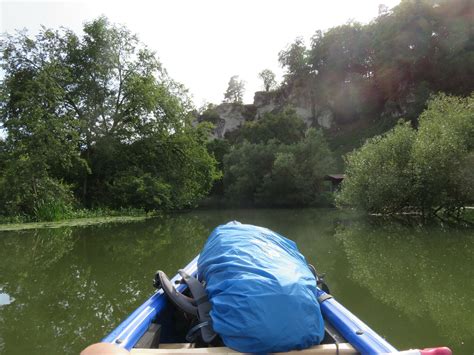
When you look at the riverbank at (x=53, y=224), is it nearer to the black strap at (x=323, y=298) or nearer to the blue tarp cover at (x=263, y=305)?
the black strap at (x=323, y=298)

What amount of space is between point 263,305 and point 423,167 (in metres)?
16.3

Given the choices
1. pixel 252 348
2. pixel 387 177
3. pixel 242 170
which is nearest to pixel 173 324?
pixel 252 348

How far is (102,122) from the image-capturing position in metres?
22.9

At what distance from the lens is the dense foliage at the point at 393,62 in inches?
1606

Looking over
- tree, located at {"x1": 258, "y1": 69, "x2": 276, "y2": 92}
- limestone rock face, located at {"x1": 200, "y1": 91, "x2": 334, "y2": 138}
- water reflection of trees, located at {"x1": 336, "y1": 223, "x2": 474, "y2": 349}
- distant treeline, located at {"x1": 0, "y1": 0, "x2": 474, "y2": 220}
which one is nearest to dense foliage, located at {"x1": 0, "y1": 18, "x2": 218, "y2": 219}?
distant treeline, located at {"x1": 0, "y1": 0, "x2": 474, "y2": 220}

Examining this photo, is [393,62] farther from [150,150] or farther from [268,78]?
[150,150]

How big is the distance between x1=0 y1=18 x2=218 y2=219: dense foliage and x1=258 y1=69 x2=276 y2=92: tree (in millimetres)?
42616

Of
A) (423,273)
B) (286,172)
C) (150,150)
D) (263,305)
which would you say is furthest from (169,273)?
(286,172)

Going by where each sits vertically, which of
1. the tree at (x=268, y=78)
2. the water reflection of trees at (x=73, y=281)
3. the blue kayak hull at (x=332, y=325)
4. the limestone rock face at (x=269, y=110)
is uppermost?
the tree at (x=268, y=78)

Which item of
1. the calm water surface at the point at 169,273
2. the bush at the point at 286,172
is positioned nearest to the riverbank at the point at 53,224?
the calm water surface at the point at 169,273

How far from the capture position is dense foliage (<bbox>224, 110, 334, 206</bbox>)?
32.7 metres

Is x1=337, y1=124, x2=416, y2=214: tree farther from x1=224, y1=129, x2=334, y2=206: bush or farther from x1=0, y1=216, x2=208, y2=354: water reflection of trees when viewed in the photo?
x1=224, y1=129, x2=334, y2=206: bush

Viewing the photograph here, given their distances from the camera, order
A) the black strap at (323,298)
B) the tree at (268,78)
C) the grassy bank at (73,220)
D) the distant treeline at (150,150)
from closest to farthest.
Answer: the black strap at (323,298) < the grassy bank at (73,220) < the distant treeline at (150,150) < the tree at (268,78)

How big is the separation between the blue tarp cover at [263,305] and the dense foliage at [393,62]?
139 feet
